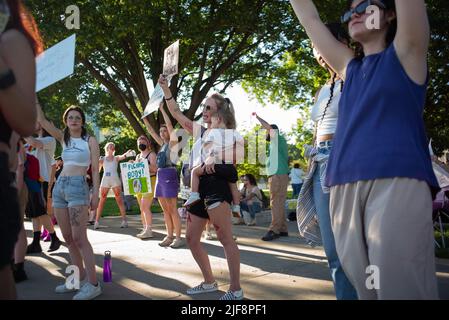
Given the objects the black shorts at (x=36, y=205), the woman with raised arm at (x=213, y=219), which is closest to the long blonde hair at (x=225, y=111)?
the woman with raised arm at (x=213, y=219)

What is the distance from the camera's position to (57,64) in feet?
8.63

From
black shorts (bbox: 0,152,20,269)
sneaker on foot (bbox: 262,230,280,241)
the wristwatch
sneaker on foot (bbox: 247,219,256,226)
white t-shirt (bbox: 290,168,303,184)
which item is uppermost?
the wristwatch

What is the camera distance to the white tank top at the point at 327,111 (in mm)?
2762

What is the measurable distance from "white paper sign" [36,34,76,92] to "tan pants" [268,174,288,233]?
522 centimetres

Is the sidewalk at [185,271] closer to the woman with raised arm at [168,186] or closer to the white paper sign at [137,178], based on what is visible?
the woman with raised arm at [168,186]

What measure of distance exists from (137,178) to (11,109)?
6.69 m

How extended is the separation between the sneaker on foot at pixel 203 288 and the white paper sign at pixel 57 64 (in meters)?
2.35

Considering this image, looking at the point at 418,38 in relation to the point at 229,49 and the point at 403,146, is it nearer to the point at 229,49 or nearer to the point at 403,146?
the point at 403,146

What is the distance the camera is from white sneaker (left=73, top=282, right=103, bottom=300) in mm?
3826

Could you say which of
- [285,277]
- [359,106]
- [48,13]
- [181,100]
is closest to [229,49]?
[181,100]

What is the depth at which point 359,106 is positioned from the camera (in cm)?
183

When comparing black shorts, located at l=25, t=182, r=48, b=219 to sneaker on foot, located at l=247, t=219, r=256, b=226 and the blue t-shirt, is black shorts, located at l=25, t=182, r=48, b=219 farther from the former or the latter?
the blue t-shirt

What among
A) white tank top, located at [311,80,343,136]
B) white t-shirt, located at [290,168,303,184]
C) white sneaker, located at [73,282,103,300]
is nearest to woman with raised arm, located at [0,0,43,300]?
white tank top, located at [311,80,343,136]
